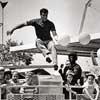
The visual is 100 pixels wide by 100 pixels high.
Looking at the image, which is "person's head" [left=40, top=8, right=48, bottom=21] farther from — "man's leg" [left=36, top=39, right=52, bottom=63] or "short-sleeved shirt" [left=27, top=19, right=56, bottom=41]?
"man's leg" [left=36, top=39, right=52, bottom=63]

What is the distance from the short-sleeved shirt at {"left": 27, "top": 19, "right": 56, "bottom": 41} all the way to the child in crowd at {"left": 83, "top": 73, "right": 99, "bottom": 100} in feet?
4.96

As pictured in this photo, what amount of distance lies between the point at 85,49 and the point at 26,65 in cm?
97

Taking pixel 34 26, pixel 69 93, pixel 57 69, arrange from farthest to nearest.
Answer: pixel 34 26 → pixel 57 69 → pixel 69 93

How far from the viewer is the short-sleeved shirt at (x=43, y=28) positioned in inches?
217

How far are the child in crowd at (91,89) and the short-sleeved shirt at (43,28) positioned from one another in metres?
1.51

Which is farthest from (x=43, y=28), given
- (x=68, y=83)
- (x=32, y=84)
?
(x=32, y=84)

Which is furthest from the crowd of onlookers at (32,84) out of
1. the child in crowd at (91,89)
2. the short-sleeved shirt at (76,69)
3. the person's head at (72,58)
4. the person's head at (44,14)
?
the person's head at (44,14)

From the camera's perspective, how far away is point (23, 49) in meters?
5.71

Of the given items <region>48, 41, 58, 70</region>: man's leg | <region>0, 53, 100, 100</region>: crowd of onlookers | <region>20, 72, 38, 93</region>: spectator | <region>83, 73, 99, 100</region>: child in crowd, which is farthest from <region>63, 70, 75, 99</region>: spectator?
<region>48, 41, 58, 70</region>: man's leg

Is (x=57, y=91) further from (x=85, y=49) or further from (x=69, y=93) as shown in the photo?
(x=85, y=49)

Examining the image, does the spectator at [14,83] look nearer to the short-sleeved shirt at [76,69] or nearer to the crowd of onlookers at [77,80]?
the crowd of onlookers at [77,80]

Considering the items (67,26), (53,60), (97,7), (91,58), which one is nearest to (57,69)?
(53,60)

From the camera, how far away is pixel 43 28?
18.1 ft

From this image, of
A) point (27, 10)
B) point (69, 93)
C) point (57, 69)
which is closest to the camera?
point (69, 93)
